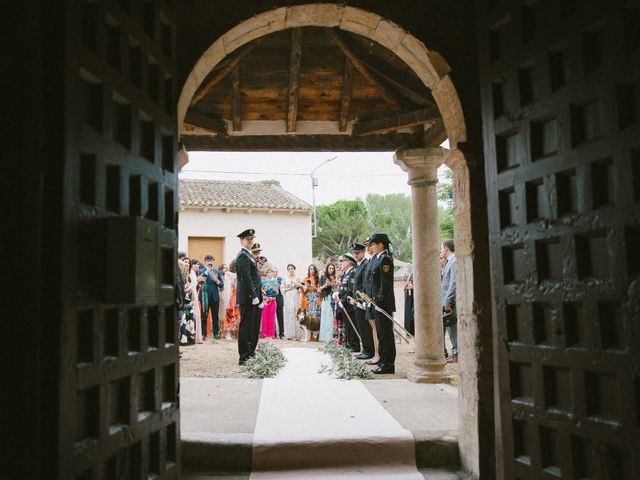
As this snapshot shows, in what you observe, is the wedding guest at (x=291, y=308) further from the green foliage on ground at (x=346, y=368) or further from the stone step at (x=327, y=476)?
the stone step at (x=327, y=476)

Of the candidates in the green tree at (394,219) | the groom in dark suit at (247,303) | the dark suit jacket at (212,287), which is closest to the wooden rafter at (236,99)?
the groom in dark suit at (247,303)

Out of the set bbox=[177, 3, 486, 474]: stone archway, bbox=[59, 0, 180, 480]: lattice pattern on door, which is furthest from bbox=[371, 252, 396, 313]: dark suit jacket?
bbox=[59, 0, 180, 480]: lattice pattern on door

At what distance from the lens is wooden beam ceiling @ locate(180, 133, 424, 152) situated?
24.9 ft

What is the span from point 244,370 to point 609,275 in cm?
617

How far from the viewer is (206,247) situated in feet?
73.3

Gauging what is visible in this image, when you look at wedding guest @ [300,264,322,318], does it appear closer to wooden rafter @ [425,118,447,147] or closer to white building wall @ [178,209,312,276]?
wooden rafter @ [425,118,447,147]

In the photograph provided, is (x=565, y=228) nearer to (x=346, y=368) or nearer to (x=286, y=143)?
(x=346, y=368)

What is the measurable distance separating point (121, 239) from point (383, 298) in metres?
5.76

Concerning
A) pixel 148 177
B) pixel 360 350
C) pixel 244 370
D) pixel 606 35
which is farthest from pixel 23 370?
pixel 360 350

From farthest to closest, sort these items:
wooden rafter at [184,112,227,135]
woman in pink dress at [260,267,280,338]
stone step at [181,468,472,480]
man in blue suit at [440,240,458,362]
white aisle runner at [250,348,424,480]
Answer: woman in pink dress at [260,267,280,338] < man in blue suit at [440,240,458,362] < wooden rafter at [184,112,227,135] < white aisle runner at [250,348,424,480] < stone step at [181,468,472,480]

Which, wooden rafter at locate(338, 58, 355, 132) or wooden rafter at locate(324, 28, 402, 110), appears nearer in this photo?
wooden rafter at locate(324, 28, 402, 110)

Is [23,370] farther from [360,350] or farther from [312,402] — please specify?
[360,350]

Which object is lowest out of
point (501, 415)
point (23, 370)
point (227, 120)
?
point (501, 415)

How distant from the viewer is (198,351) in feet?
33.7
